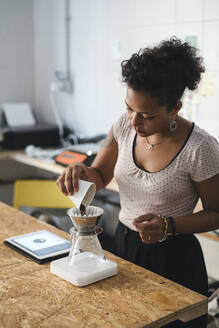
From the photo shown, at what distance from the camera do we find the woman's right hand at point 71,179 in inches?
57.8

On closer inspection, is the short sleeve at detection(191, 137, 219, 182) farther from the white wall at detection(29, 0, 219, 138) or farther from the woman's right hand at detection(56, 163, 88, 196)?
the white wall at detection(29, 0, 219, 138)

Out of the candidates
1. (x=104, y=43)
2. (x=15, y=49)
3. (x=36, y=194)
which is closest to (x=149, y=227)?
(x=36, y=194)

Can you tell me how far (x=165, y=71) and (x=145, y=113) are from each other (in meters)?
0.14

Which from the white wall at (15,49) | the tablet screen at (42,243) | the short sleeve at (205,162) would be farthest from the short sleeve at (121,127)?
the white wall at (15,49)

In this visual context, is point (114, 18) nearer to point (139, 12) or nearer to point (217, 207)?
point (139, 12)

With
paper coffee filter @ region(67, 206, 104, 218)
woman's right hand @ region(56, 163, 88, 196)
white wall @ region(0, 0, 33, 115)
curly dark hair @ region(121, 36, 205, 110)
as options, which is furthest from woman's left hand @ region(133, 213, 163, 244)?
white wall @ region(0, 0, 33, 115)

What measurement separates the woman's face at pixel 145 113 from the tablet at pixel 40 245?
0.48 m

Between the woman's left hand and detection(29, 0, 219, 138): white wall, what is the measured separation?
1270 millimetres

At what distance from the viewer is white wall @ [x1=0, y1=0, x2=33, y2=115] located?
3.79 metres

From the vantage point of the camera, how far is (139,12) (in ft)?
9.64

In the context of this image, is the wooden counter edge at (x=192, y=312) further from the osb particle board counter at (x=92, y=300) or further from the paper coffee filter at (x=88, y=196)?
the paper coffee filter at (x=88, y=196)

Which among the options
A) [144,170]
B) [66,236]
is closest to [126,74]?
[144,170]

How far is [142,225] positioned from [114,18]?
6.95ft

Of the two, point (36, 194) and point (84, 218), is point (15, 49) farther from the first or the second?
point (84, 218)
